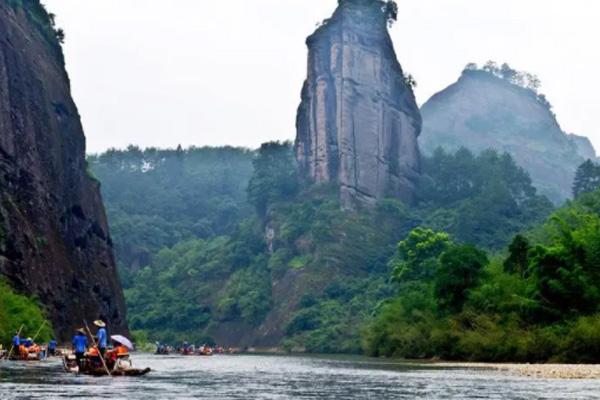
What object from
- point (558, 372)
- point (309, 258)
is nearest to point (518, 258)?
point (558, 372)

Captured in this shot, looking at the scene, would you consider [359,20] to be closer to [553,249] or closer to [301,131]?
[301,131]

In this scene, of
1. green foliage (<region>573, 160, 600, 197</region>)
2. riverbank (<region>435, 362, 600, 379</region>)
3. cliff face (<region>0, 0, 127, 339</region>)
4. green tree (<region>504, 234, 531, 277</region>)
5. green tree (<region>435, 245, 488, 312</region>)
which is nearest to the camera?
riverbank (<region>435, 362, 600, 379</region>)

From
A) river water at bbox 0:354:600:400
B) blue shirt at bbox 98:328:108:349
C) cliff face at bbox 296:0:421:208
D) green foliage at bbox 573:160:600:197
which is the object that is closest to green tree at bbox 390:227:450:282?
river water at bbox 0:354:600:400

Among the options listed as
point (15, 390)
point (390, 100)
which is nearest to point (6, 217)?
point (15, 390)

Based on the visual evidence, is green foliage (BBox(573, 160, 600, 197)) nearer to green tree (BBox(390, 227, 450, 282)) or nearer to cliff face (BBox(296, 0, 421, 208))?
cliff face (BBox(296, 0, 421, 208))

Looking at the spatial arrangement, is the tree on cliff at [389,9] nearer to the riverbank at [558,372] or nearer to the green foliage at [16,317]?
the green foliage at [16,317]

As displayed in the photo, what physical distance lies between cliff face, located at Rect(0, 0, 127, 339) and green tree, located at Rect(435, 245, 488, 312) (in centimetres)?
3538

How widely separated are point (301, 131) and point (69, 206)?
287 feet

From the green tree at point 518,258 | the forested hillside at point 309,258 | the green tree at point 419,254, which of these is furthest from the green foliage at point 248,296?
the green tree at point 518,258

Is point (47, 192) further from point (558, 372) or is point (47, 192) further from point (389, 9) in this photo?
point (389, 9)

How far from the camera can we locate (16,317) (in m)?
74.4

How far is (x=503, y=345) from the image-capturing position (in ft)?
214

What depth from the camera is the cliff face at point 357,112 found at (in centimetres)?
→ 18500

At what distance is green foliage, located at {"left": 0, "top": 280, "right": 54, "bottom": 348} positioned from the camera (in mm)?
70188
